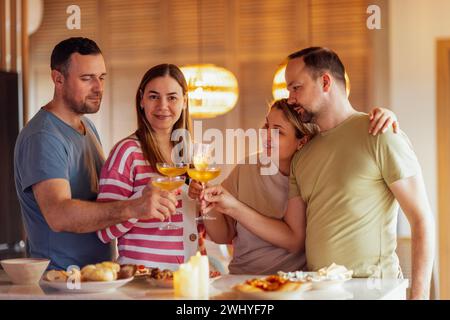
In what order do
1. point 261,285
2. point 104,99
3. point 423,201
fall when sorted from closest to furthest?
1. point 261,285
2. point 423,201
3. point 104,99

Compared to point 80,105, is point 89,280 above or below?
below

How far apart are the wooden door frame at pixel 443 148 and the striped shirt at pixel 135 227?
214cm

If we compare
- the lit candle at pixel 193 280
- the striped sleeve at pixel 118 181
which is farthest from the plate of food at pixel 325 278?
the striped sleeve at pixel 118 181

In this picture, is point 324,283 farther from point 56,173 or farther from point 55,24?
point 55,24

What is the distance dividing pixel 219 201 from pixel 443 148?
2.16 metres

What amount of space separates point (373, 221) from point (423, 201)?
0.55ft

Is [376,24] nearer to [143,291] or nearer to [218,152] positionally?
[218,152]

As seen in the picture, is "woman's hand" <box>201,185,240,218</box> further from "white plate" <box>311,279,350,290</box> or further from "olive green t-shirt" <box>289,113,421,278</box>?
"white plate" <box>311,279,350,290</box>

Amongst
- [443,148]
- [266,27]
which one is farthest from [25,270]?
[443,148]

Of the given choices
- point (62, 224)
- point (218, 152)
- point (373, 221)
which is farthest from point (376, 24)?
point (62, 224)

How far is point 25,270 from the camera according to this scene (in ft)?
6.25

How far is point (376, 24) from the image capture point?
398 centimetres

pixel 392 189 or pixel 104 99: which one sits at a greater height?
pixel 104 99

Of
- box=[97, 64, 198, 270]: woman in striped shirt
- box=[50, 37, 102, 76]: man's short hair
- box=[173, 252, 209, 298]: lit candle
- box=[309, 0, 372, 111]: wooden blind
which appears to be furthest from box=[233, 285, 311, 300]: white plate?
box=[309, 0, 372, 111]: wooden blind
